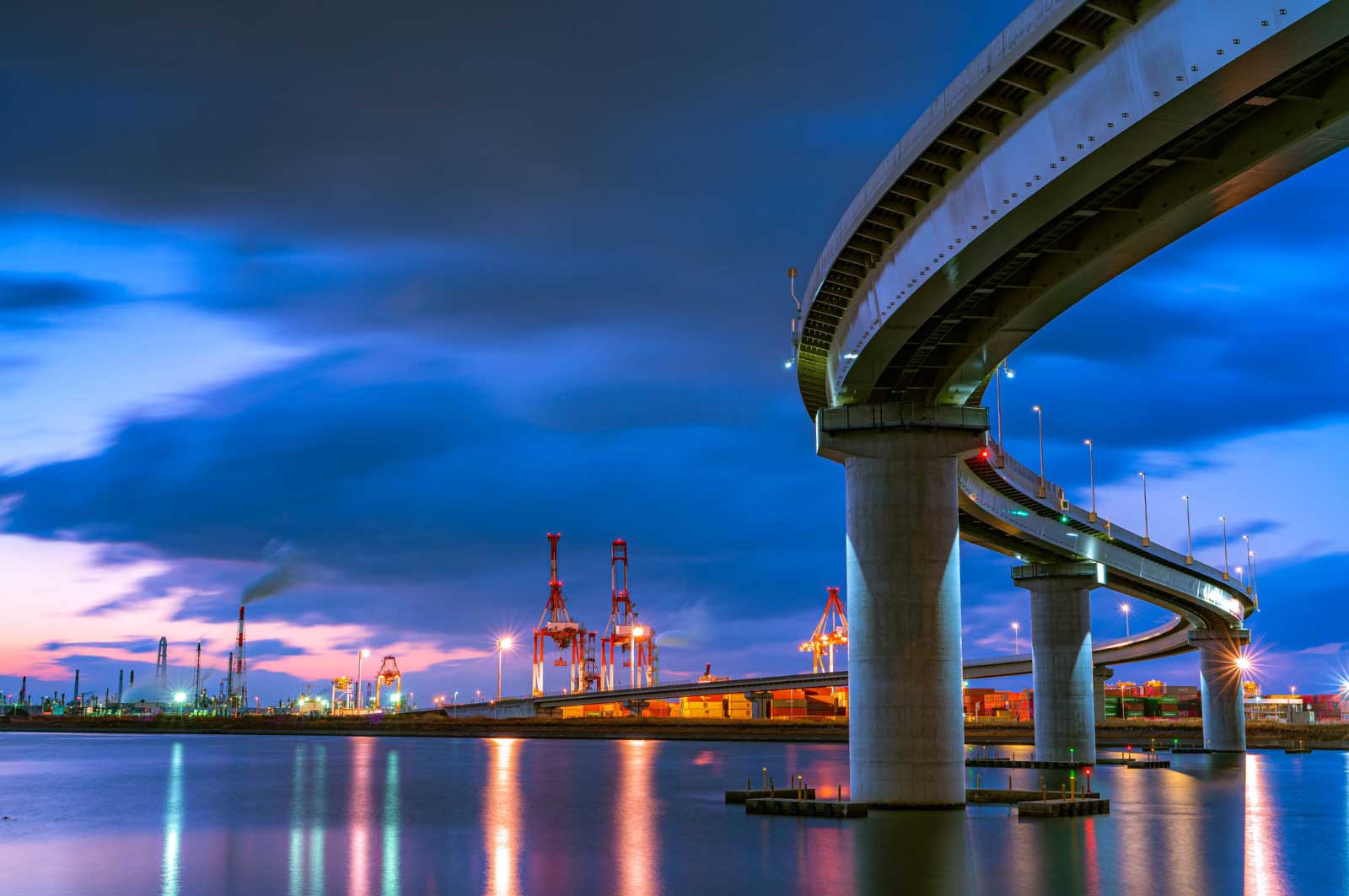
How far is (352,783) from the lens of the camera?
84.4 m

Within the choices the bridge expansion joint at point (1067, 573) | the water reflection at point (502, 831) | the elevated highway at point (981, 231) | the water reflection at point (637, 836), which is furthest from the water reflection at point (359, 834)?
the bridge expansion joint at point (1067, 573)

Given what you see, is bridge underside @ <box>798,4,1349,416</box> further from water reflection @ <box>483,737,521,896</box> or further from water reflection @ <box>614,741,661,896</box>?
water reflection @ <box>483,737,521,896</box>

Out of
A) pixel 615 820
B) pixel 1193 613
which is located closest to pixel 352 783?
pixel 615 820

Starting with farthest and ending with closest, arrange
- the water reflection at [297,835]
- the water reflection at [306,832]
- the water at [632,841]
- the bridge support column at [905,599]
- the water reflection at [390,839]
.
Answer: the bridge support column at [905,599] → the water reflection at [306,832] → the water reflection at [297,835] → the water reflection at [390,839] → the water at [632,841]

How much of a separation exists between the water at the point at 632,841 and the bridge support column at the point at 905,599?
5.68 ft

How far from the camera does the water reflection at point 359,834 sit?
33.5 m

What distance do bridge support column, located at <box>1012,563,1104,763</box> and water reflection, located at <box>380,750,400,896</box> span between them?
43.4 metres

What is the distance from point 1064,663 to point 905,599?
50738 mm

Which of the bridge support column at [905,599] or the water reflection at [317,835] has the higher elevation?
the bridge support column at [905,599]

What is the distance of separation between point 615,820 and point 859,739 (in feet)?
39.3

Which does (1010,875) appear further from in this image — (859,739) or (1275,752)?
(1275,752)

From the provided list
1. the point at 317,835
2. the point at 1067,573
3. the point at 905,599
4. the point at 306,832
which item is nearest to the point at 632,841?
the point at 905,599

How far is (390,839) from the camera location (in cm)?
4553

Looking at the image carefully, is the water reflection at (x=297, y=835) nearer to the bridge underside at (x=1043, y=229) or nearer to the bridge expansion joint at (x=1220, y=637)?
the bridge underside at (x=1043, y=229)
